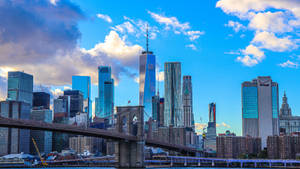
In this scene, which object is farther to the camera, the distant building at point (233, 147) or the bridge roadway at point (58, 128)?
the distant building at point (233, 147)

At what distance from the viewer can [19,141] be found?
164500 millimetres

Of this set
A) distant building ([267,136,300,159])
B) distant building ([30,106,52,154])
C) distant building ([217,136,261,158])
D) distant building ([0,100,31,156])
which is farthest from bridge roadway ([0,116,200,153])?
distant building ([30,106,52,154])

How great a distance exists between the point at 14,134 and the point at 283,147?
3698 inches

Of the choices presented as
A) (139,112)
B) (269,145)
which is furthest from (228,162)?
(139,112)

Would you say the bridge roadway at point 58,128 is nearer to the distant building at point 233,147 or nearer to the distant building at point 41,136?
the distant building at point 233,147

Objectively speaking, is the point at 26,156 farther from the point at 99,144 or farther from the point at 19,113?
the point at 99,144

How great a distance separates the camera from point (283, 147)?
125 metres

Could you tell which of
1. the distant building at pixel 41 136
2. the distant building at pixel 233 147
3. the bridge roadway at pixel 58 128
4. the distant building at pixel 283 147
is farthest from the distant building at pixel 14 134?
the bridge roadway at pixel 58 128

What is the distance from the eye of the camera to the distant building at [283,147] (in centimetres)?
12358

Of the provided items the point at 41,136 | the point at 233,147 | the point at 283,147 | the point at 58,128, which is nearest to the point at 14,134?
the point at 41,136

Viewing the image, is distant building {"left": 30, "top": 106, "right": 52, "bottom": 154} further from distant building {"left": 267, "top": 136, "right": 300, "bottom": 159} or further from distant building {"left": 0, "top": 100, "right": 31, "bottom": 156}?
distant building {"left": 267, "top": 136, "right": 300, "bottom": 159}

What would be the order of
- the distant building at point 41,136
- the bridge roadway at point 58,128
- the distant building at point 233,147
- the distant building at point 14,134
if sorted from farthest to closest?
the distant building at point 41,136 < the distant building at point 14,134 < the distant building at point 233,147 < the bridge roadway at point 58,128

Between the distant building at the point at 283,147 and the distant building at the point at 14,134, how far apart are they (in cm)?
8798

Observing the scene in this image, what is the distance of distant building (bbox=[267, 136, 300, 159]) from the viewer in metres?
124
